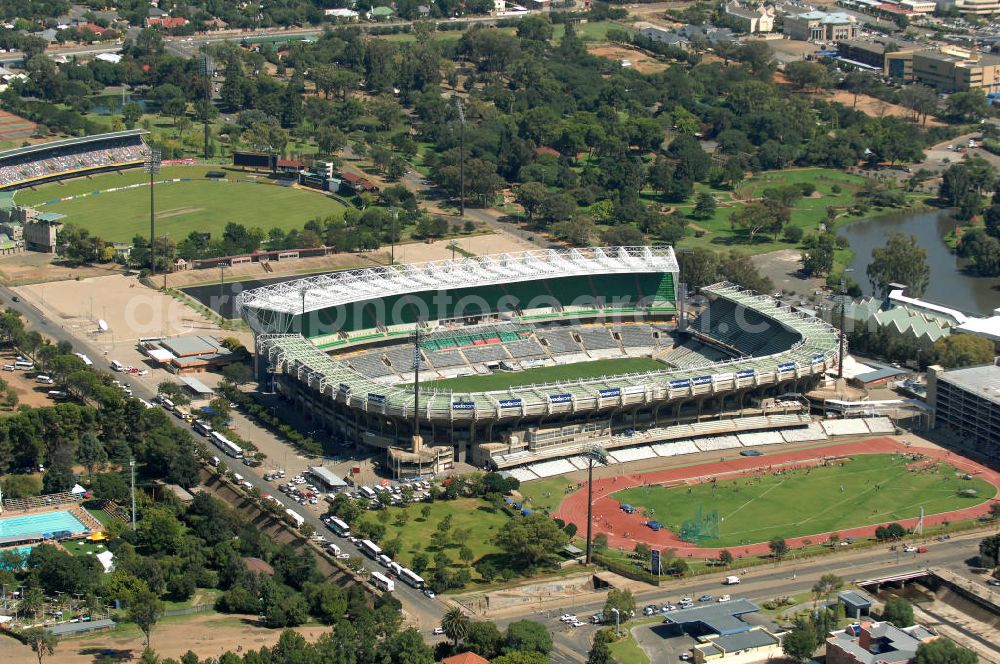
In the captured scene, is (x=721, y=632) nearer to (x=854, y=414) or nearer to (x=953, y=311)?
(x=854, y=414)

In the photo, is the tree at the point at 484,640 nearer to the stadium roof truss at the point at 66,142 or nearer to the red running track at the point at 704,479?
the red running track at the point at 704,479

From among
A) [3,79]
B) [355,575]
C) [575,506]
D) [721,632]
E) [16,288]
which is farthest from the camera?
[3,79]

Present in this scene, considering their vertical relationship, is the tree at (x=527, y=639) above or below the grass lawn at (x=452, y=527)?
above

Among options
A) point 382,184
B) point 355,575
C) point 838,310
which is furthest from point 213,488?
point 382,184

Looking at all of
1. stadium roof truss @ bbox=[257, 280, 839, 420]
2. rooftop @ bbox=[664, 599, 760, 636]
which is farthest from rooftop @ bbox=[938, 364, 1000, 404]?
rooftop @ bbox=[664, 599, 760, 636]

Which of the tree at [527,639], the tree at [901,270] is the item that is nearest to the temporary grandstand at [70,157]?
the tree at [901,270]

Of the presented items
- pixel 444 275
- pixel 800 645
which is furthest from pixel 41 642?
pixel 444 275

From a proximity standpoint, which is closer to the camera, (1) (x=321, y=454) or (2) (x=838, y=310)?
(1) (x=321, y=454)
